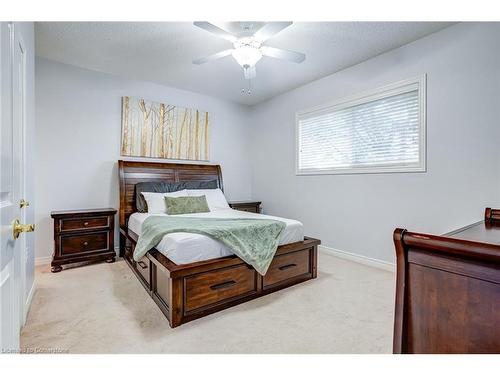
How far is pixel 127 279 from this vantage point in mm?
2684

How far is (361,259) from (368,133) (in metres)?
1.64

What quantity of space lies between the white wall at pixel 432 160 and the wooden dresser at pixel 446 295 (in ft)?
6.44

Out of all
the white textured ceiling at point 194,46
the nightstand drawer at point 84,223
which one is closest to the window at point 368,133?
Answer: the white textured ceiling at point 194,46

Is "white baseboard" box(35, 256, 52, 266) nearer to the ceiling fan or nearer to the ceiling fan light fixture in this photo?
the ceiling fan

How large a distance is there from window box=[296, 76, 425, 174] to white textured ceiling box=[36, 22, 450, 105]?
0.52 metres

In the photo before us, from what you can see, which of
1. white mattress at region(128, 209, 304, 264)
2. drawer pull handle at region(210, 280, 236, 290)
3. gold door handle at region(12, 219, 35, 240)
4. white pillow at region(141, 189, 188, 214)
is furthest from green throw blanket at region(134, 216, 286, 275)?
gold door handle at region(12, 219, 35, 240)

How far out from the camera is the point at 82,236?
10.0 ft

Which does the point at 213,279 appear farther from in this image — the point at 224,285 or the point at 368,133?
the point at 368,133

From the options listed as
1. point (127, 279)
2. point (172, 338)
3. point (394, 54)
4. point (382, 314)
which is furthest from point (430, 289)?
point (394, 54)

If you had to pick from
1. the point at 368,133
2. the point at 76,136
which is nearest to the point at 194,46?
the point at 76,136

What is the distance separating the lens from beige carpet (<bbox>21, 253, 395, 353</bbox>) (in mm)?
1599

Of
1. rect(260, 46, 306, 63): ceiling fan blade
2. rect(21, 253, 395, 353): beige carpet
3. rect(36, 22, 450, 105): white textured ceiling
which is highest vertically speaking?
rect(36, 22, 450, 105): white textured ceiling

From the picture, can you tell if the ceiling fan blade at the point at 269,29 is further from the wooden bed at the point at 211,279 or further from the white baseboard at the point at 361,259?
the white baseboard at the point at 361,259

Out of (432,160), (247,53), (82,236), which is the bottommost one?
(82,236)
